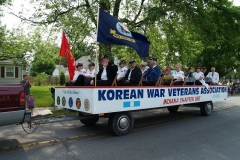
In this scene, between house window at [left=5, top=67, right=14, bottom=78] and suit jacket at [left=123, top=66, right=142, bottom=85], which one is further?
house window at [left=5, top=67, right=14, bottom=78]

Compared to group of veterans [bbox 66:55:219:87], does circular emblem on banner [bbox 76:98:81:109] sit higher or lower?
lower

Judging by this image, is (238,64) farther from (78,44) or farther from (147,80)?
(147,80)

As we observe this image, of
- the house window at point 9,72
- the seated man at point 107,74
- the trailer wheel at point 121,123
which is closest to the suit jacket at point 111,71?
the seated man at point 107,74

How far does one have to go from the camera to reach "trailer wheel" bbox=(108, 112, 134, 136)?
20.8 feet

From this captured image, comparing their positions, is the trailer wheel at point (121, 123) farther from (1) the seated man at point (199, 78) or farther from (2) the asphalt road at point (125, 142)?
(1) the seated man at point (199, 78)

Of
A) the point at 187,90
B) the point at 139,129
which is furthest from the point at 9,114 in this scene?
the point at 187,90

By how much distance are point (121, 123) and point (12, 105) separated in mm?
2990

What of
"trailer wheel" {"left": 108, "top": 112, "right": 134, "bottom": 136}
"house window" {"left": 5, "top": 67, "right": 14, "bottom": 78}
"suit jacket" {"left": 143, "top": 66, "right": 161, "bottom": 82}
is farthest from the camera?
"house window" {"left": 5, "top": 67, "right": 14, "bottom": 78}

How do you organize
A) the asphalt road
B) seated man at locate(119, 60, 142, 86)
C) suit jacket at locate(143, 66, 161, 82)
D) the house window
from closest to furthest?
the asphalt road → seated man at locate(119, 60, 142, 86) → suit jacket at locate(143, 66, 161, 82) → the house window

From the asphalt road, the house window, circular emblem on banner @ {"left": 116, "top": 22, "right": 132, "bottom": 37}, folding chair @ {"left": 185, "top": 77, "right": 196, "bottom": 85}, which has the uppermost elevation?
circular emblem on banner @ {"left": 116, "top": 22, "right": 132, "bottom": 37}

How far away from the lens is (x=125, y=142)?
5.89 metres

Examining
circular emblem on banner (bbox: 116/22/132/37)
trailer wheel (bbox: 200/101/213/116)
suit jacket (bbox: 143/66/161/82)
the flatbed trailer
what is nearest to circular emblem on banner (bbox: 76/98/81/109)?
the flatbed trailer

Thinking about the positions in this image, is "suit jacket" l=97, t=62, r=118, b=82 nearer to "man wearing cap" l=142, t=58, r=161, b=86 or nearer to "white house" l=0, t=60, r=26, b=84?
"man wearing cap" l=142, t=58, r=161, b=86

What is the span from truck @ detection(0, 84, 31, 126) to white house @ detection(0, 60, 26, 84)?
26193 millimetres
